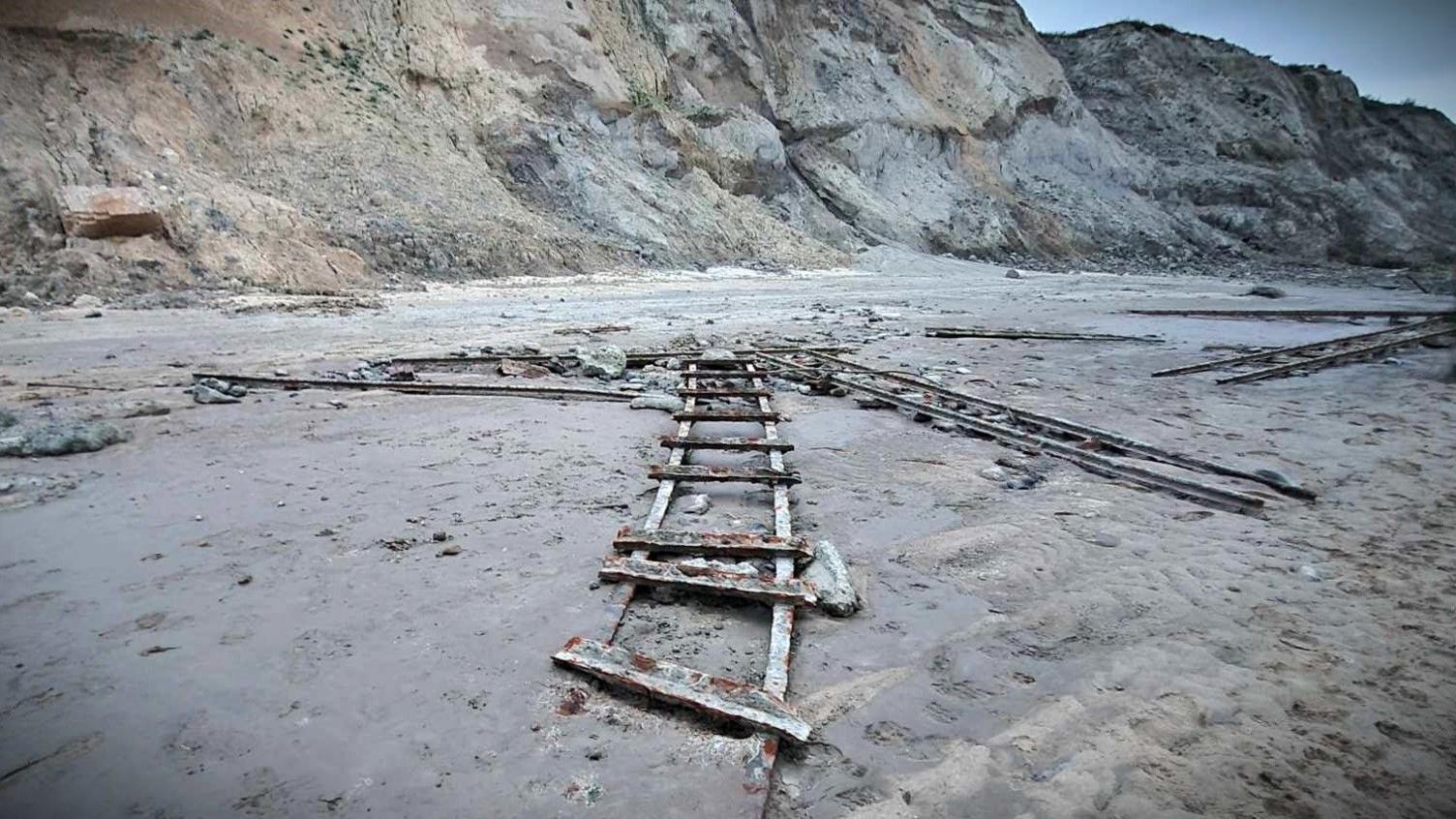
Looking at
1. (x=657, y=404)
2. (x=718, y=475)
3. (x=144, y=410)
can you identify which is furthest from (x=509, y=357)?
(x=718, y=475)

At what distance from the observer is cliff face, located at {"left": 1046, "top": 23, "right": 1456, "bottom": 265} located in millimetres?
36000

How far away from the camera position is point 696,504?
12.1 ft

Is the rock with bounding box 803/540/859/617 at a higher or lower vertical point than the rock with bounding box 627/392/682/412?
lower

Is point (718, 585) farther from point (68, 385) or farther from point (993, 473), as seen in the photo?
point (68, 385)

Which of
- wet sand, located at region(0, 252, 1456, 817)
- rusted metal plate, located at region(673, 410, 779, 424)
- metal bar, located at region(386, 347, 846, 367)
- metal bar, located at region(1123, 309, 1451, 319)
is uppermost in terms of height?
metal bar, located at region(1123, 309, 1451, 319)

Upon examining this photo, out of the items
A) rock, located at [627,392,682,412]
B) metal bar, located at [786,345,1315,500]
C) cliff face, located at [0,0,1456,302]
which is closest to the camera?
metal bar, located at [786,345,1315,500]

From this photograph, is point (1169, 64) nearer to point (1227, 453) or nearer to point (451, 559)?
point (1227, 453)

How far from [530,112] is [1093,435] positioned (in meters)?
21.4

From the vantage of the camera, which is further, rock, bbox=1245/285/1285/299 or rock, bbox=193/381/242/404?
rock, bbox=1245/285/1285/299

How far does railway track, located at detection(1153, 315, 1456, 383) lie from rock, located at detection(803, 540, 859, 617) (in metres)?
6.28

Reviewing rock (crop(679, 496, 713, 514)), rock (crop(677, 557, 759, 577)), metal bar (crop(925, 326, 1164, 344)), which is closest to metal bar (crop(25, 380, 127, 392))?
rock (crop(679, 496, 713, 514))

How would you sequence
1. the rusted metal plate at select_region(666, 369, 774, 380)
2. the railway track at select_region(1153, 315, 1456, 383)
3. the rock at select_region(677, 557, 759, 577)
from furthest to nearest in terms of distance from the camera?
the railway track at select_region(1153, 315, 1456, 383), the rusted metal plate at select_region(666, 369, 774, 380), the rock at select_region(677, 557, 759, 577)

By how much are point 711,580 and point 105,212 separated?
47.8ft

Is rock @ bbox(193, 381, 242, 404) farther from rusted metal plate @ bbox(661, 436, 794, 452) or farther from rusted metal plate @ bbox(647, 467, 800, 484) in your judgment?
rusted metal plate @ bbox(647, 467, 800, 484)
